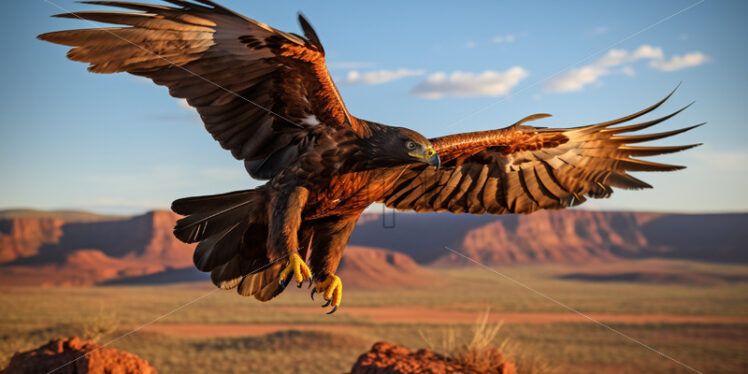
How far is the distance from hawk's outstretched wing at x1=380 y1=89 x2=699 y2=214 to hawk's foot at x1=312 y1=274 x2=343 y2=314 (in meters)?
1.80

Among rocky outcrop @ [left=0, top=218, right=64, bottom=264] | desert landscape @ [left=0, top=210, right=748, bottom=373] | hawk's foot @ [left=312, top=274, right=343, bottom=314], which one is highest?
hawk's foot @ [left=312, top=274, right=343, bottom=314]

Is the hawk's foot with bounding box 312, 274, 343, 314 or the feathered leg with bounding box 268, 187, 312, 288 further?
the hawk's foot with bounding box 312, 274, 343, 314

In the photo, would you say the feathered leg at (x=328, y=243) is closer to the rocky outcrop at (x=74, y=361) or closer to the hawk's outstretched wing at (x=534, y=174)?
the hawk's outstretched wing at (x=534, y=174)

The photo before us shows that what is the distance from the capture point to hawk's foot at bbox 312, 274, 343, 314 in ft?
20.3

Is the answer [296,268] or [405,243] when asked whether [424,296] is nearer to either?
[405,243]

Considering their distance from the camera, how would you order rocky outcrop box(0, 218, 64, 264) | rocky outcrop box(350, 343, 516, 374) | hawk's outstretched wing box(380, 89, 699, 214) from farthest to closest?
rocky outcrop box(0, 218, 64, 264), rocky outcrop box(350, 343, 516, 374), hawk's outstretched wing box(380, 89, 699, 214)

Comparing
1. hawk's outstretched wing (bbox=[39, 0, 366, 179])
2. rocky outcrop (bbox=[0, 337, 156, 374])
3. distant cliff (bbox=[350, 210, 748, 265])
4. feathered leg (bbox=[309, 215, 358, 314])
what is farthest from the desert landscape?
hawk's outstretched wing (bbox=[39, 0, 366, 179])

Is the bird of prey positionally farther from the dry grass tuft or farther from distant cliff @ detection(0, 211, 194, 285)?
→ distant cliff @ detection(0, 211, 194, 285)

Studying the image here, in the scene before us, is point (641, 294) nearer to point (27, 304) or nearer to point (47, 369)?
point (27, 304)

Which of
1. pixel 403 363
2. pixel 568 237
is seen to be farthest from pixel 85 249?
pixel 403 363

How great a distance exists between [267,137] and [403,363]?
13.3 ft

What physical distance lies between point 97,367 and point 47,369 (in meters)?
0.70

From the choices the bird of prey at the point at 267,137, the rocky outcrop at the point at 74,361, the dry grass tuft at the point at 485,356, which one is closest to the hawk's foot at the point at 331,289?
the bird of prey at the point at 267,137

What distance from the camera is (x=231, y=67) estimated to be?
5754 mm
